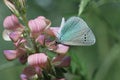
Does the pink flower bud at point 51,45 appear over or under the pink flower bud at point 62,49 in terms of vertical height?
over

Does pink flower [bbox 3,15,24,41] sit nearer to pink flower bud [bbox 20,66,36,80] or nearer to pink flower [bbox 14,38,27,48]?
pink flower [bbox 14,38,27,48]

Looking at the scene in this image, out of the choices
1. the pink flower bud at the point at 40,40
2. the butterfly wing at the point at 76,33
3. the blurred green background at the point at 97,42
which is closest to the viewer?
the butterfly wing at the point at 76,33

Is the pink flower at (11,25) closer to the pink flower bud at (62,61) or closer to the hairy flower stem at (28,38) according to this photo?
the hairy flower stem at (28,38)

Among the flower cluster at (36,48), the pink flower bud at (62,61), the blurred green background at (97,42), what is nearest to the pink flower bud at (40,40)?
the flower cluster at (36,48)

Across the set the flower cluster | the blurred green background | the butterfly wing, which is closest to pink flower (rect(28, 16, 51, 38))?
the flower cluster

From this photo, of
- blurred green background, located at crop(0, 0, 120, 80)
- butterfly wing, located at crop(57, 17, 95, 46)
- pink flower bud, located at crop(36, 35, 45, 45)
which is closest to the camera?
butterfly wing, located at crop(57, 17, 95, 46)

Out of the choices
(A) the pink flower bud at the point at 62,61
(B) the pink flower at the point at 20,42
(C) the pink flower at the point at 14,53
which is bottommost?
(A) the pink flower bud at the point at 62,61

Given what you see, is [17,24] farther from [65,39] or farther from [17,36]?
[65,39]
